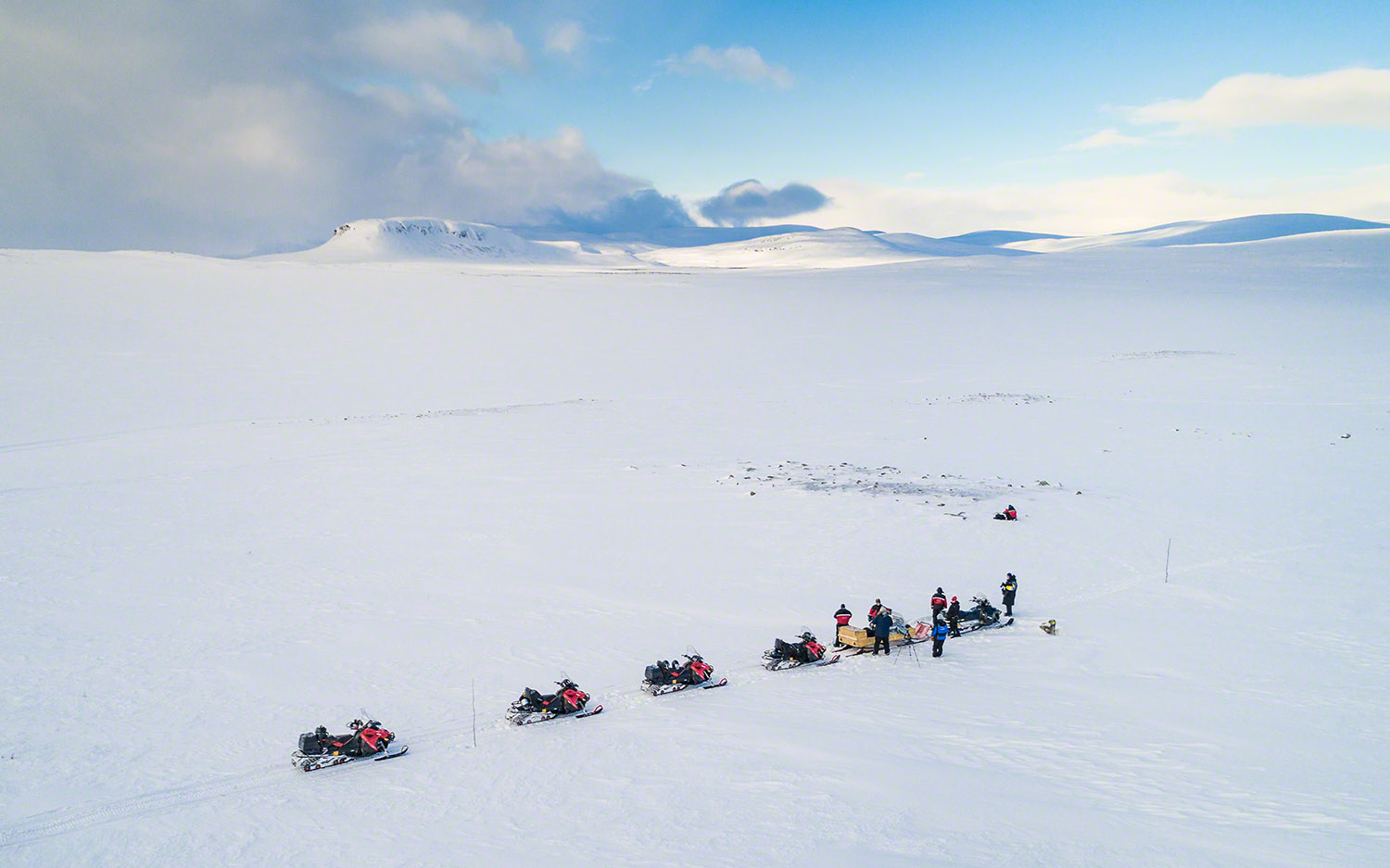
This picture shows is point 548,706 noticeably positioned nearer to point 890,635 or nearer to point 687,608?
point 687,608

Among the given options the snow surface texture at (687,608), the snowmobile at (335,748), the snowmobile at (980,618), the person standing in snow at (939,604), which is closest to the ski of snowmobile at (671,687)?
the snow surface texture at (687,608)

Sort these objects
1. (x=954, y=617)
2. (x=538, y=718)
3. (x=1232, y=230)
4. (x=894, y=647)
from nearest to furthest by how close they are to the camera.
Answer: (x=538, y=718) → (x=894, y=647) → (x=954, y=617) → (x=1232, y=230)

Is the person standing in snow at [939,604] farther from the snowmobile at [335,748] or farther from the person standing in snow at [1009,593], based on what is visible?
the snowmobile at [335,748]

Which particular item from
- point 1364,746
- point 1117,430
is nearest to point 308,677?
point 1364,746

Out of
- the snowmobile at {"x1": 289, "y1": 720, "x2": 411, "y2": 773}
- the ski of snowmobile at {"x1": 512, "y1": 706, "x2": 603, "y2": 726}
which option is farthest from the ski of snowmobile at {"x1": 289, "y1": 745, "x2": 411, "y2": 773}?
the ski of snowmobile at {"x1": 512, "y1": 706, "x2": 603, "y2": 726}

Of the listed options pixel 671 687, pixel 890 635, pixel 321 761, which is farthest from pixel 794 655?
pixel 321 761
